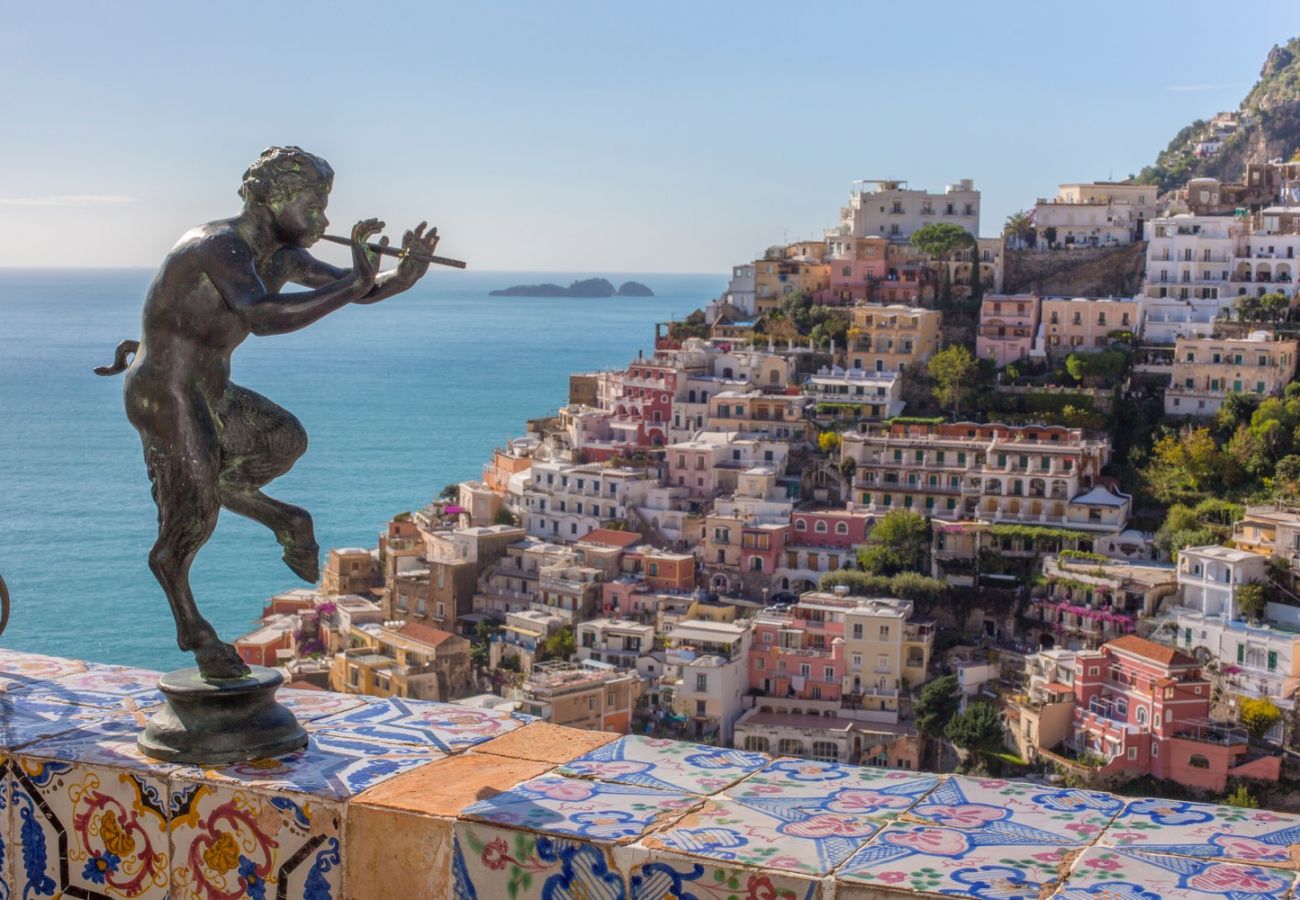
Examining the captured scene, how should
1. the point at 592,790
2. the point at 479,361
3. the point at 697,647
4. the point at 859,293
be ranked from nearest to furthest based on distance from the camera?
the point at 592,790 < the point at 697,647 < the point at 859,293 < the point at 479,361

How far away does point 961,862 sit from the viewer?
167 cm

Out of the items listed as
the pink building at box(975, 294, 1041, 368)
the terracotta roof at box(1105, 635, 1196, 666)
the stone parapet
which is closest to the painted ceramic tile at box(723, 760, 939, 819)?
the stone parapet

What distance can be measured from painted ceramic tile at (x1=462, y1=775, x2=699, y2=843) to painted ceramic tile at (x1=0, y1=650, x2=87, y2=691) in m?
1.01

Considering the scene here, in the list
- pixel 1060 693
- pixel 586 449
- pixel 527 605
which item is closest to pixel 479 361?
pixel 586 449

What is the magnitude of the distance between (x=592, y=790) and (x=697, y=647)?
15570mm

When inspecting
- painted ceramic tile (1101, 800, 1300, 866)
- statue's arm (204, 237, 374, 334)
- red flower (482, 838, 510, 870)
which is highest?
statue's arm (204, 237, 374, 334)

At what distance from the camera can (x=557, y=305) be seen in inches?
4663

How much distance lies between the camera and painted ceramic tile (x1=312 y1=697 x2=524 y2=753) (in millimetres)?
2184

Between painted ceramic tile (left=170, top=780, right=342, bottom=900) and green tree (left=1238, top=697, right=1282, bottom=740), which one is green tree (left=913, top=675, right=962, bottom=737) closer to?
green tree (left=1238, top=697, right=1282, bottom=740)

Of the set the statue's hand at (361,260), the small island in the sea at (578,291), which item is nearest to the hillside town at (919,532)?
the statue's hand at (361,260)

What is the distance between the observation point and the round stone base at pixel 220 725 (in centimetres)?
210

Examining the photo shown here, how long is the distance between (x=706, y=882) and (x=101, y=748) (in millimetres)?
899

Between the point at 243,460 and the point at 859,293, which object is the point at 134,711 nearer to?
the point at 243,460

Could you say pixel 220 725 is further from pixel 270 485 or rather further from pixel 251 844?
pixel 270 485
